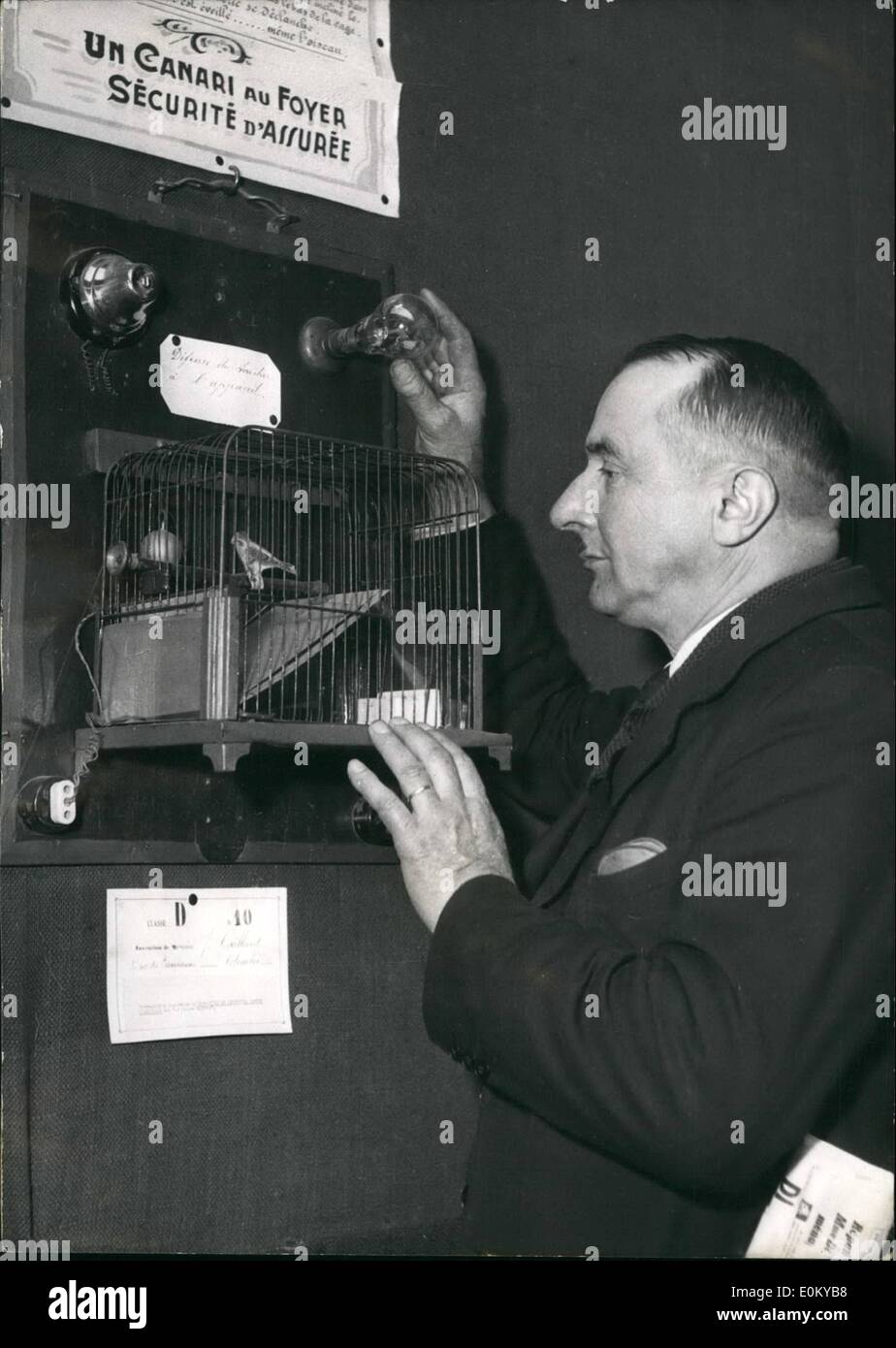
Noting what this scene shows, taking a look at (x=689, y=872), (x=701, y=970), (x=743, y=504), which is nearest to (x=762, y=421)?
(x=743, y=504)

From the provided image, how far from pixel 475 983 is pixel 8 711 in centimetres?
51

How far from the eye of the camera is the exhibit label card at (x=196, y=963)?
1548 millimetres

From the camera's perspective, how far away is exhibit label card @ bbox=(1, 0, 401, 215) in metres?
1.54

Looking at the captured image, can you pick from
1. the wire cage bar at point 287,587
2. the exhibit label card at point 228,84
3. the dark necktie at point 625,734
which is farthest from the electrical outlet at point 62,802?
the exhibit label card at point 228,84

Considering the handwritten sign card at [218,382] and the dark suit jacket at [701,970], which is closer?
the dark suit jacket at [701,970]

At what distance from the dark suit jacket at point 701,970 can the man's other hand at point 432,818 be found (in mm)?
34

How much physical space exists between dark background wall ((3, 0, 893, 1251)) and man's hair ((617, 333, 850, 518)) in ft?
1.26

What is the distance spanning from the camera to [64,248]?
5.04 feet

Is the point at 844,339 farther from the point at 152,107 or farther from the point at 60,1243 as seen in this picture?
the point at 60,1243

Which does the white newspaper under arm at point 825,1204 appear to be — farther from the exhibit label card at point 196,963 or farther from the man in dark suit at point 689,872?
the exhibit label card at point 196,963

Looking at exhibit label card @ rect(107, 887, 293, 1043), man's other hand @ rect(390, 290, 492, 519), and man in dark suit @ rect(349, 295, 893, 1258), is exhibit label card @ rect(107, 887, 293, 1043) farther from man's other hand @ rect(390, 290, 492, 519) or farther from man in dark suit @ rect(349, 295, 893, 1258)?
man's other hand @ rect(390, 290, 492, 519)

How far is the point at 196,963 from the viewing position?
161 cm

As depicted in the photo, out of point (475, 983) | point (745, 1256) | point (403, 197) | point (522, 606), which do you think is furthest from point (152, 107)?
point (745, 1256)

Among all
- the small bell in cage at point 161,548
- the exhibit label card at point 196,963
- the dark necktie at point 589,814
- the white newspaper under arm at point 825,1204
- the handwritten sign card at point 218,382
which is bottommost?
the white newspaper under arm at point 825,1204
